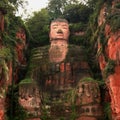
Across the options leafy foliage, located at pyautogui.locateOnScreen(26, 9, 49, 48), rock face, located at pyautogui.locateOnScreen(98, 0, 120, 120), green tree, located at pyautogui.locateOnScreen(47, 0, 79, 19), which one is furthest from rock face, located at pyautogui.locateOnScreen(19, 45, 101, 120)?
green tree, located at pyautogui.locateOnScreen(47, 0, 79, 19)

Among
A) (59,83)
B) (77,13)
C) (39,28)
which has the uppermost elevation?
(77,13)

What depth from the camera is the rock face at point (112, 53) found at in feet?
57.9

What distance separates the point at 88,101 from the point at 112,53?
9.80 feet

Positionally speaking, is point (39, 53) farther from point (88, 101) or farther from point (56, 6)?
point (56, 6)

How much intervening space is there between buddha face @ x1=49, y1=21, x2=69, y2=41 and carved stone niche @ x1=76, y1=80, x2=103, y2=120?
227 inches

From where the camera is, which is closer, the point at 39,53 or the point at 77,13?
the point at 39,53

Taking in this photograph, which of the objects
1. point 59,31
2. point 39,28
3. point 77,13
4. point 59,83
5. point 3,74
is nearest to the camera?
point 3,74

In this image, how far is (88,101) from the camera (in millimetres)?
19562

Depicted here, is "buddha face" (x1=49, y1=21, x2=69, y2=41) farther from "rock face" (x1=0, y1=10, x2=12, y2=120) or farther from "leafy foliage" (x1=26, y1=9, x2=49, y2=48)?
"rock face" (x1=0, y1=10, x2=12, y2=120)

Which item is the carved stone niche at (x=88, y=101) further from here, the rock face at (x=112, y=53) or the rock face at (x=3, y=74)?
the rock face at (x=3, y=74)

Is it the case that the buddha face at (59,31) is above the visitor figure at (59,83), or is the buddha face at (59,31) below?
above

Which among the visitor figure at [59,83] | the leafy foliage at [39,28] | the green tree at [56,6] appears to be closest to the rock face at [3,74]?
the visitor figure at [59,83]

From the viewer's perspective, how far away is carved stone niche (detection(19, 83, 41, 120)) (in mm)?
19109

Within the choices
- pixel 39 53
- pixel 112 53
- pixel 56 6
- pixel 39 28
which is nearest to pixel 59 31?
pixel 39 53
